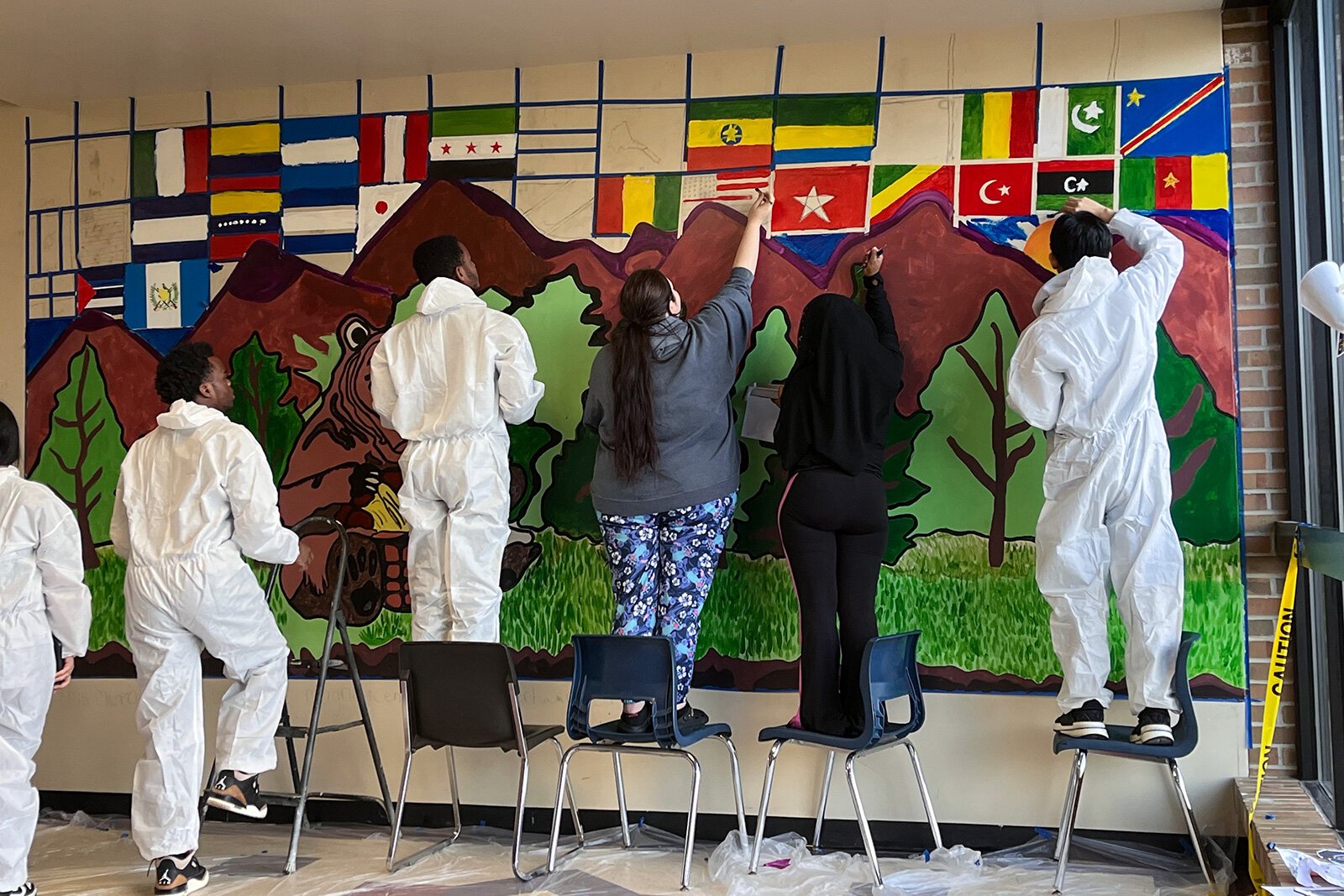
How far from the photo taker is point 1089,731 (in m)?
3.29

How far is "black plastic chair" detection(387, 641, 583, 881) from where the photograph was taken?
11.4ft

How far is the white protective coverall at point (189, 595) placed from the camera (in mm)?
3490

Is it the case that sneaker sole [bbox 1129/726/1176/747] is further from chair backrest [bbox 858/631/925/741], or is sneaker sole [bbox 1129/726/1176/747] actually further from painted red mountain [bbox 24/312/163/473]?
painted red mountain [bbox 24/312/163/473]

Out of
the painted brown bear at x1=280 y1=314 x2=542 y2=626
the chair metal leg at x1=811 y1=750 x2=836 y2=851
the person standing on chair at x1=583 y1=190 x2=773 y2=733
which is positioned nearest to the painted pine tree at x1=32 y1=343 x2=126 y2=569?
the painted brown bear at x1=280 y1=314 x2=542 y2=626

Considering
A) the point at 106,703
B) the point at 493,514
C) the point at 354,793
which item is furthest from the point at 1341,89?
the point at 106,703

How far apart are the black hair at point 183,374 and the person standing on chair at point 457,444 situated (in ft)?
1.96

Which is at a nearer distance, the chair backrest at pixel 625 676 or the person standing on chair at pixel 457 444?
the chair backrest at pixel 625 676

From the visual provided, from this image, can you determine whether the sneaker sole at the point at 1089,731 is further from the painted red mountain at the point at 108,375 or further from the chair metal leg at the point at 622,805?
the painted red mountain at the point at 108,375

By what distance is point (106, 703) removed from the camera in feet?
15.2

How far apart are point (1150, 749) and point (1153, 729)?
0.07 meters

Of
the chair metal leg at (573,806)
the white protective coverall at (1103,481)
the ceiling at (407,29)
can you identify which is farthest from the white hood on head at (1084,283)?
the chair metal leg at (573,806)

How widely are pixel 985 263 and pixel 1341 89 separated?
114cm

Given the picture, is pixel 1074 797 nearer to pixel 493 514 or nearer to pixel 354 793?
pixel 493 514

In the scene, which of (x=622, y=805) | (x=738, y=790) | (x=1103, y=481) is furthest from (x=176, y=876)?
(x=1103, y=481)
